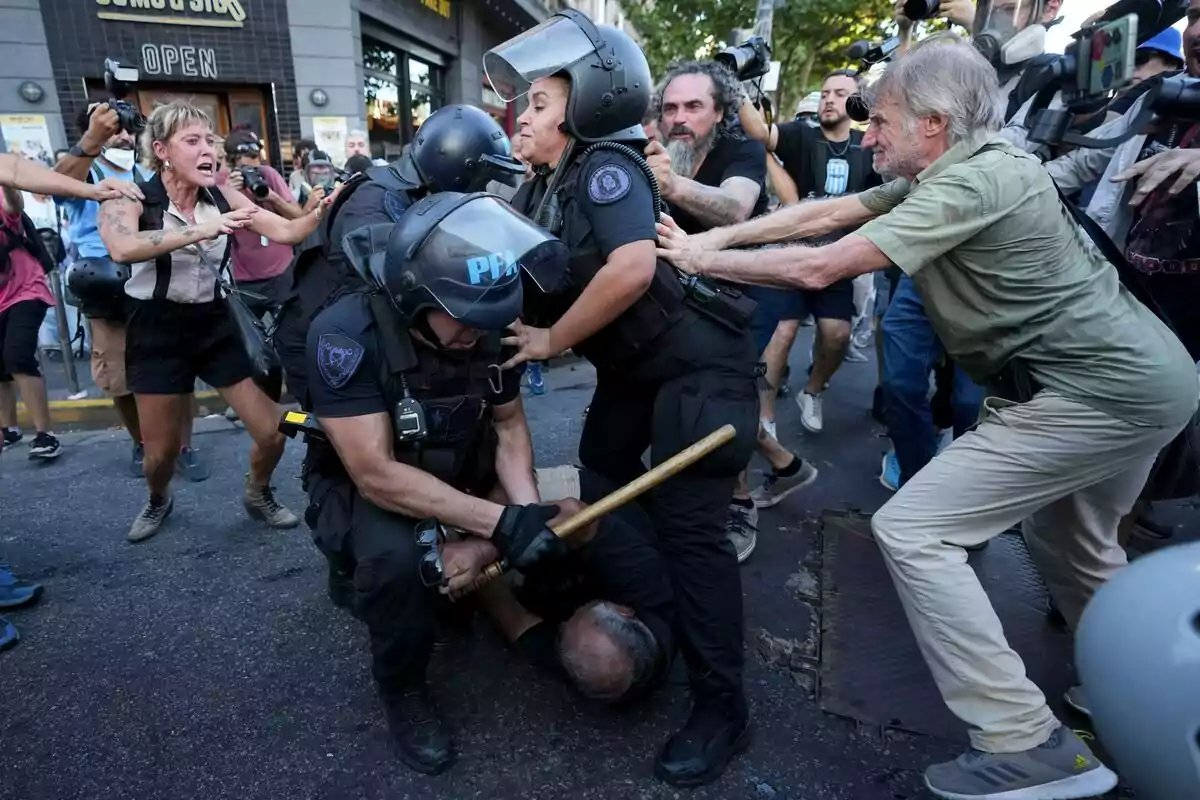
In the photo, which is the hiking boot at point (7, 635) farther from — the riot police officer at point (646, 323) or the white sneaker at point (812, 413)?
the white sneaker at point (812, 413)

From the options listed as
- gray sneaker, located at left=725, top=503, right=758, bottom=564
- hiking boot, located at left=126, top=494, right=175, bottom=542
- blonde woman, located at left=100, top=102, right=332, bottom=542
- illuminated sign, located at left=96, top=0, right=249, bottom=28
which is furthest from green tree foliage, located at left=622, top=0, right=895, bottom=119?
hiking boot, located at left=126, top=494, right=175, bottom=542

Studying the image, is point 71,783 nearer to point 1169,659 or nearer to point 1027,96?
point 1169,659

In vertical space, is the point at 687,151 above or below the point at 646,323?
above

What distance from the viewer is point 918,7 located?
3.61 metres

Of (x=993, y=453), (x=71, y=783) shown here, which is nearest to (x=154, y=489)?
(x=71, y=783)

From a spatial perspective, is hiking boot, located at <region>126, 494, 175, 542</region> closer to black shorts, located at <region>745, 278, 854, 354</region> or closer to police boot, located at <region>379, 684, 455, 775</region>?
police boot, located at <region>379, 684, 455, 775</region>

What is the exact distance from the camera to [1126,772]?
4.19 ft

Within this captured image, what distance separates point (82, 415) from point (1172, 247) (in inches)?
246

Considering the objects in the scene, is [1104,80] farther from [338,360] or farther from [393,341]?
[338,360]

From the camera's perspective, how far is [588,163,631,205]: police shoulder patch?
203 centimetres

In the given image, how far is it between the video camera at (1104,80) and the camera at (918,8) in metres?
1.04

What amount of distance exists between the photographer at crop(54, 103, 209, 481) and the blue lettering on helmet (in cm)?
228

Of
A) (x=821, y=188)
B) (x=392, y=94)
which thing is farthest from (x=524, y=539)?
(x=392, y=94)

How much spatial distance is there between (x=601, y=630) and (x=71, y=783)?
146cm
